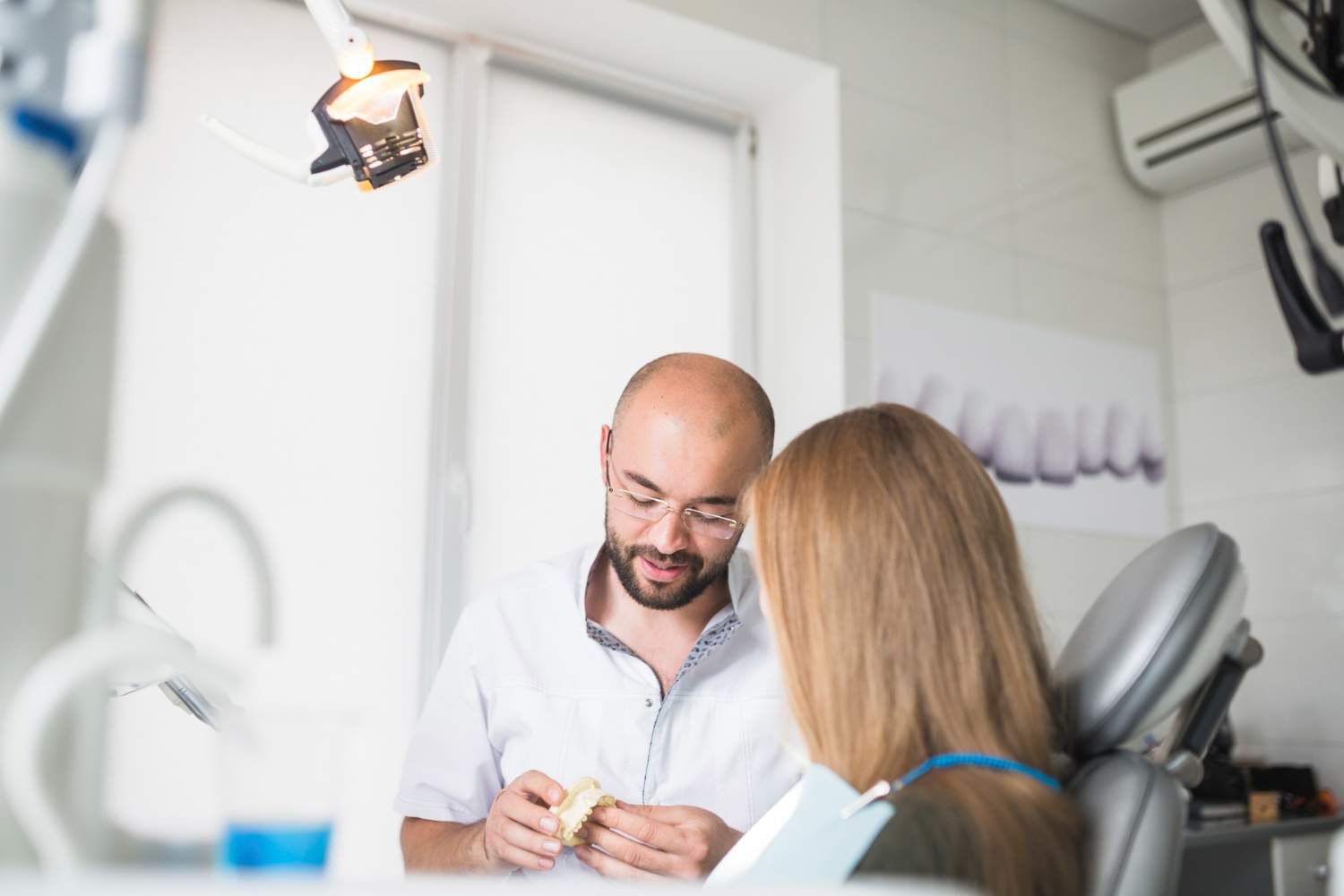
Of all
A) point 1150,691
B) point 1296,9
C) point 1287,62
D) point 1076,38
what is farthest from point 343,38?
point 1076,38

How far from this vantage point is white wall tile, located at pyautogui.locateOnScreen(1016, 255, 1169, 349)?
128 inches

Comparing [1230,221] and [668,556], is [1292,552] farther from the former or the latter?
[668,556]

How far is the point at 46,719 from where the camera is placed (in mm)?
287

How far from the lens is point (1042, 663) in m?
1.09

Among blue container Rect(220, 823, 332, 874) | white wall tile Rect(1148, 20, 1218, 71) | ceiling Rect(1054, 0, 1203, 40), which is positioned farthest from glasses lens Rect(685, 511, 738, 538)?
white wall tile Rect(1148, 20, 1218, 71)

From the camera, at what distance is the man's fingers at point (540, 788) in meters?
1.45

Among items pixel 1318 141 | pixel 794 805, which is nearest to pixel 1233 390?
pixel 1318 141

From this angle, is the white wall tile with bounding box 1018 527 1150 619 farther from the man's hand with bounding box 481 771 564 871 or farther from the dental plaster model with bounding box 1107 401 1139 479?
the man's hand with bounding box 481 771 564 871

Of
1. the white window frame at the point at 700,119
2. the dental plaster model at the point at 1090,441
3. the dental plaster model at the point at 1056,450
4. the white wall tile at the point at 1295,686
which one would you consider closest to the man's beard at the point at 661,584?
the white window frame at the point at 700,119

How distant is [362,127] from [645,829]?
2.90ft

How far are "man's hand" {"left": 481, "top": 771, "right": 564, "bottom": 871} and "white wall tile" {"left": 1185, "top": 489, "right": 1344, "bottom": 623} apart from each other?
251cm

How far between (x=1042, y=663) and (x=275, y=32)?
2.21m

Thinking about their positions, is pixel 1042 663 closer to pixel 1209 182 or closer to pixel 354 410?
pixel 354 410

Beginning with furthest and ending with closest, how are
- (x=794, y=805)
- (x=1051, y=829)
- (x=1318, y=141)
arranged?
(x=1318, y=141), (x=794, y=805), (x=1051, y=829)
